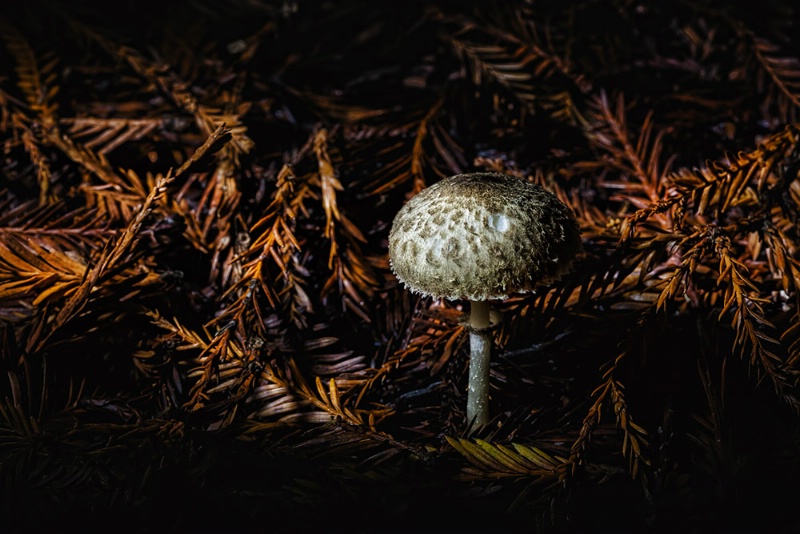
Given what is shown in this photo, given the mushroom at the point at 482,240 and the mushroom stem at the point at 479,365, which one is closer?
the mushroom at the point at 482,240

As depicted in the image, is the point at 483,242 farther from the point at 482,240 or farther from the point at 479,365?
the point at 479,365

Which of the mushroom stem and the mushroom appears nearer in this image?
the mushroom

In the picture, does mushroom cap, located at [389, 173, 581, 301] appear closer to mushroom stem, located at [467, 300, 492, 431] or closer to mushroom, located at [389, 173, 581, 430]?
mushroom, located at [389, 173, 581, 430]

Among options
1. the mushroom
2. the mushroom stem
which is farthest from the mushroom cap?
the mushroom stem

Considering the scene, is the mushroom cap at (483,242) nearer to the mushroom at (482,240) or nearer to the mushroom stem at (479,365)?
the mushroom at (482,240)

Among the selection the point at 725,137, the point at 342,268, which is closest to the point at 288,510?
the point at 342,268

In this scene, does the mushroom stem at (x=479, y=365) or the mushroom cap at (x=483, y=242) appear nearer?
the mushroom cap at (x=483, y=242)

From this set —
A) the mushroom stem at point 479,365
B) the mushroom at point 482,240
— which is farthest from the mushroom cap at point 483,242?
the mushroom stem at point 479,365

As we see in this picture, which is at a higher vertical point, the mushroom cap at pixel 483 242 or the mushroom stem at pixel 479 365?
the mushroom cap at pixel 483 242
